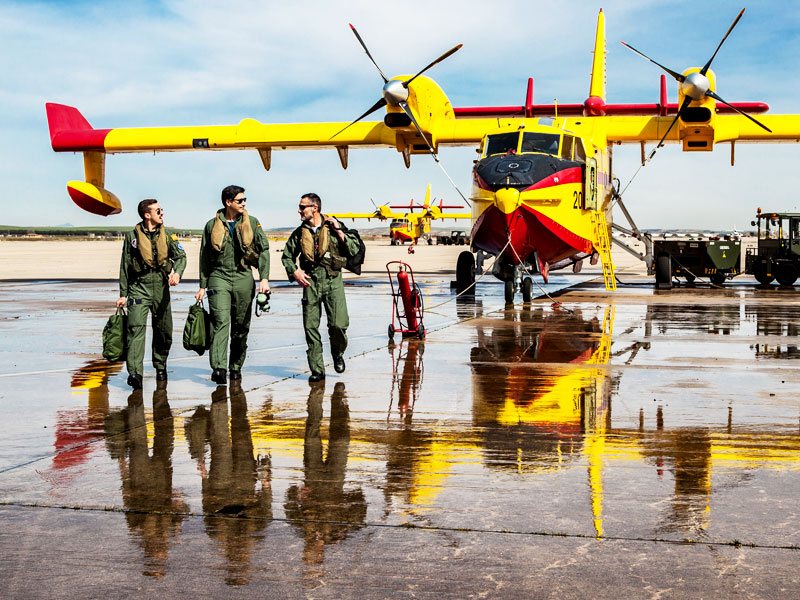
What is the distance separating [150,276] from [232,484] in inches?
165

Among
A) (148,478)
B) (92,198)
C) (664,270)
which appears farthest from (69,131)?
(148,478)

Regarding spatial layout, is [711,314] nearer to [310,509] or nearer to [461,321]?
[461,321]

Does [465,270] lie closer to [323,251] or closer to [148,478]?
[323,251]

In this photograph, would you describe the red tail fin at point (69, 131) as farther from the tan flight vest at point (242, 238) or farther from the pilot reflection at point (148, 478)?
the pilot reflection at point (148, 478)

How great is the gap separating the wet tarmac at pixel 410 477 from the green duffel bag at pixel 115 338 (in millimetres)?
366

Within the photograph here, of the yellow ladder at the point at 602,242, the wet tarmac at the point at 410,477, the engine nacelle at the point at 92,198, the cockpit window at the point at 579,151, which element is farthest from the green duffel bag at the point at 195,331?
the engine nacelle at the point at 92,198

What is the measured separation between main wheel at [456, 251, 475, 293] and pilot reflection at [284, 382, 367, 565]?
50.7 feet

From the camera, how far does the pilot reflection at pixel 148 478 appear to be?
402cm

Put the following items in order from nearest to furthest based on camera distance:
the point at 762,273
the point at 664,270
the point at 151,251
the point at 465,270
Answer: the point at 151,251 → the point at 465,270 → the point at 664,270 → the point at 762,273

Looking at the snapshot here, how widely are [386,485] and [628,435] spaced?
2091 millimetres

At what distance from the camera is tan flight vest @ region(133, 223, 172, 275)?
8.59 m

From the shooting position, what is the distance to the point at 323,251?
8727 millimetres

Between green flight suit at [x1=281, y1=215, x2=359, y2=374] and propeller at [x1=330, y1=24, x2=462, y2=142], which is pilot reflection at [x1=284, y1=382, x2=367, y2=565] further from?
propeller at [x1=330, y1=24, x2=462, y2=142]

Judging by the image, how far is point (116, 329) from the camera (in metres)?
8.45
